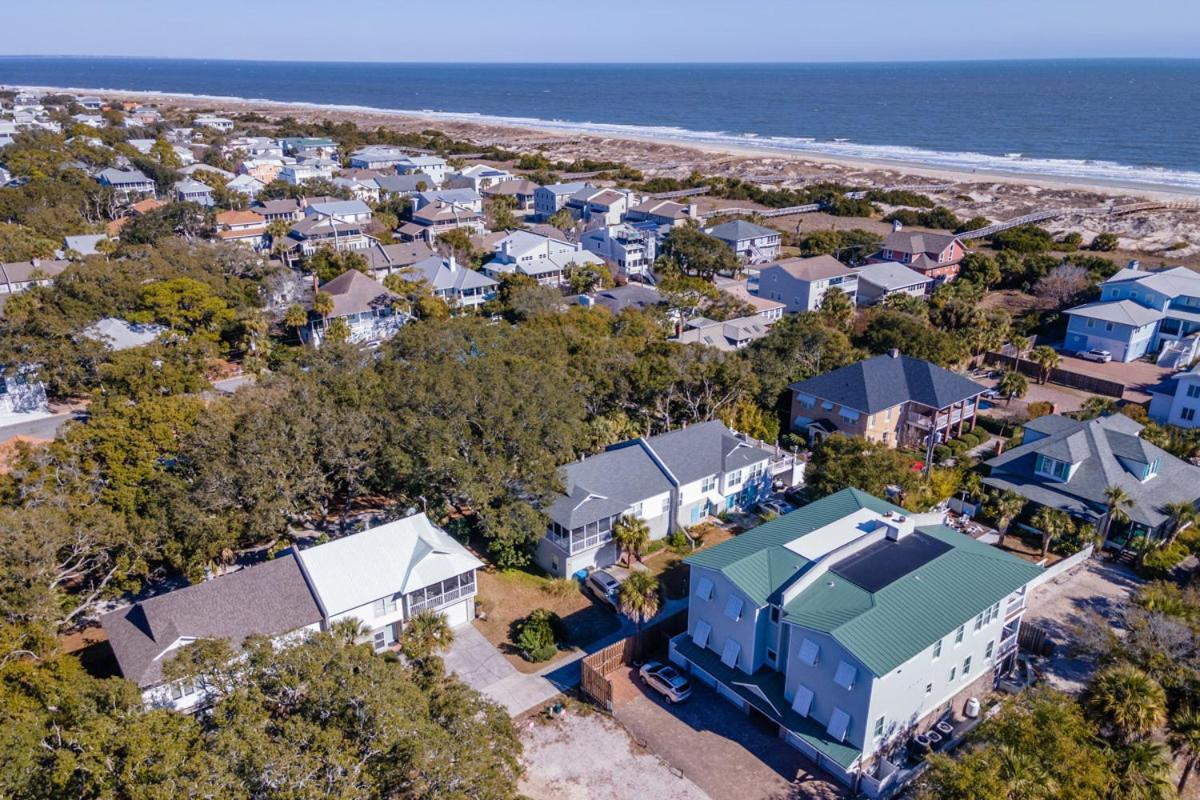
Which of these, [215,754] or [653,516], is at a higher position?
[215,754]

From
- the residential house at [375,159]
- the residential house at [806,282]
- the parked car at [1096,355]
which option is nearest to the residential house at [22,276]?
the residential house at [806,282]

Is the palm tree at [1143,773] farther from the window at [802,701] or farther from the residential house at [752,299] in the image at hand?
the residential house at [752,299]

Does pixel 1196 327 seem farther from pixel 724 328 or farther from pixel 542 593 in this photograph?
pixel 542 593

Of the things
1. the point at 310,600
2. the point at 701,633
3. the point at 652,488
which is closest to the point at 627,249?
the point at 652,488

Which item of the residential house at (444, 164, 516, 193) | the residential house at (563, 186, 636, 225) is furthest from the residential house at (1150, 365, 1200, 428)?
the residential house at (444, 164, 516, 193)

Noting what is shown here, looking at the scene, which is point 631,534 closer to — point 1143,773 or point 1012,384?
point 1143,773

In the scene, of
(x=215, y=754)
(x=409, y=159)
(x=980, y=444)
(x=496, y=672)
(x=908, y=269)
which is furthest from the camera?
(x=409, y=159)

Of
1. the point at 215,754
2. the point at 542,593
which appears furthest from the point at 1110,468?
the point at 215,754
